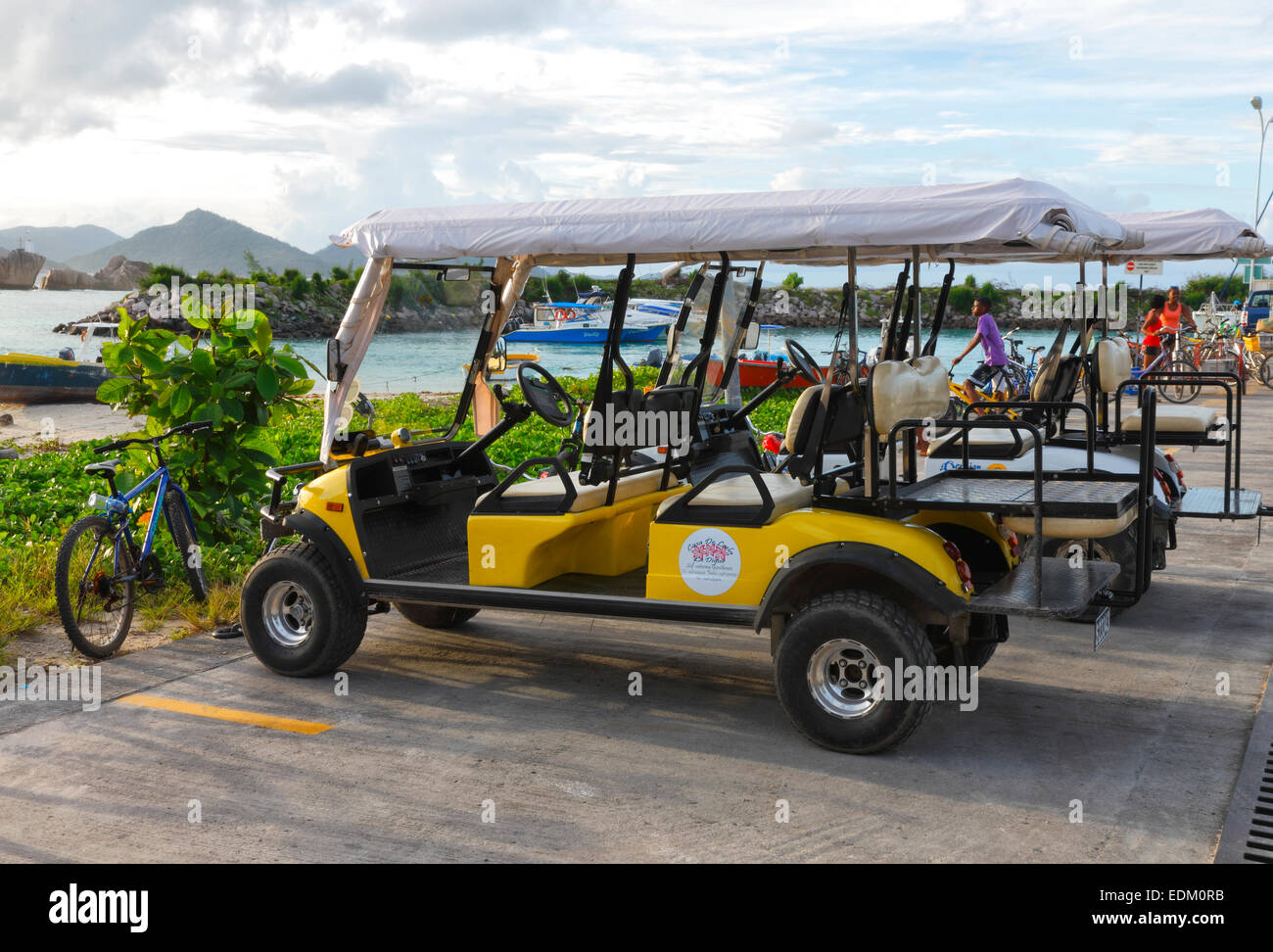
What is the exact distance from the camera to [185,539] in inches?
295

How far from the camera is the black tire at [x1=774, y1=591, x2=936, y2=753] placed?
486cm

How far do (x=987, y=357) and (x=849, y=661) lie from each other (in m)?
11.6

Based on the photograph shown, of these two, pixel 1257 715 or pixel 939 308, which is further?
pixel 939 308

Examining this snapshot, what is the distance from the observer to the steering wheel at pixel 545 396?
19.3ft

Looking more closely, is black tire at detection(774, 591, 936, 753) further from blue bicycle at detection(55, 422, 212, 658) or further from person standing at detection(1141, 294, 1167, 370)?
person standing at detection(1141, 294, 1167, 370)

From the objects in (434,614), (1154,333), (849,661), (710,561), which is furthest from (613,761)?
(1154,333)

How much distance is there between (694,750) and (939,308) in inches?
161

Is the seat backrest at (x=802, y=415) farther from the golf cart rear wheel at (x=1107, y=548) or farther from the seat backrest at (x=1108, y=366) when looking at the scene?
the seat backrest at (x=1108, y=366)

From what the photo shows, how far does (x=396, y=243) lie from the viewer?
597cm

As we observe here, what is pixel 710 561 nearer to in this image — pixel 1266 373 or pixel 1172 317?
pixel 1172 317

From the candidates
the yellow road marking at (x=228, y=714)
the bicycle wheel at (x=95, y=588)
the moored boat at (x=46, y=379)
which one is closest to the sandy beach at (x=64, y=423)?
the moored boat at (x=46, y=379)

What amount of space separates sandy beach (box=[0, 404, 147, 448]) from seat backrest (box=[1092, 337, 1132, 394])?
1126 centimetres
